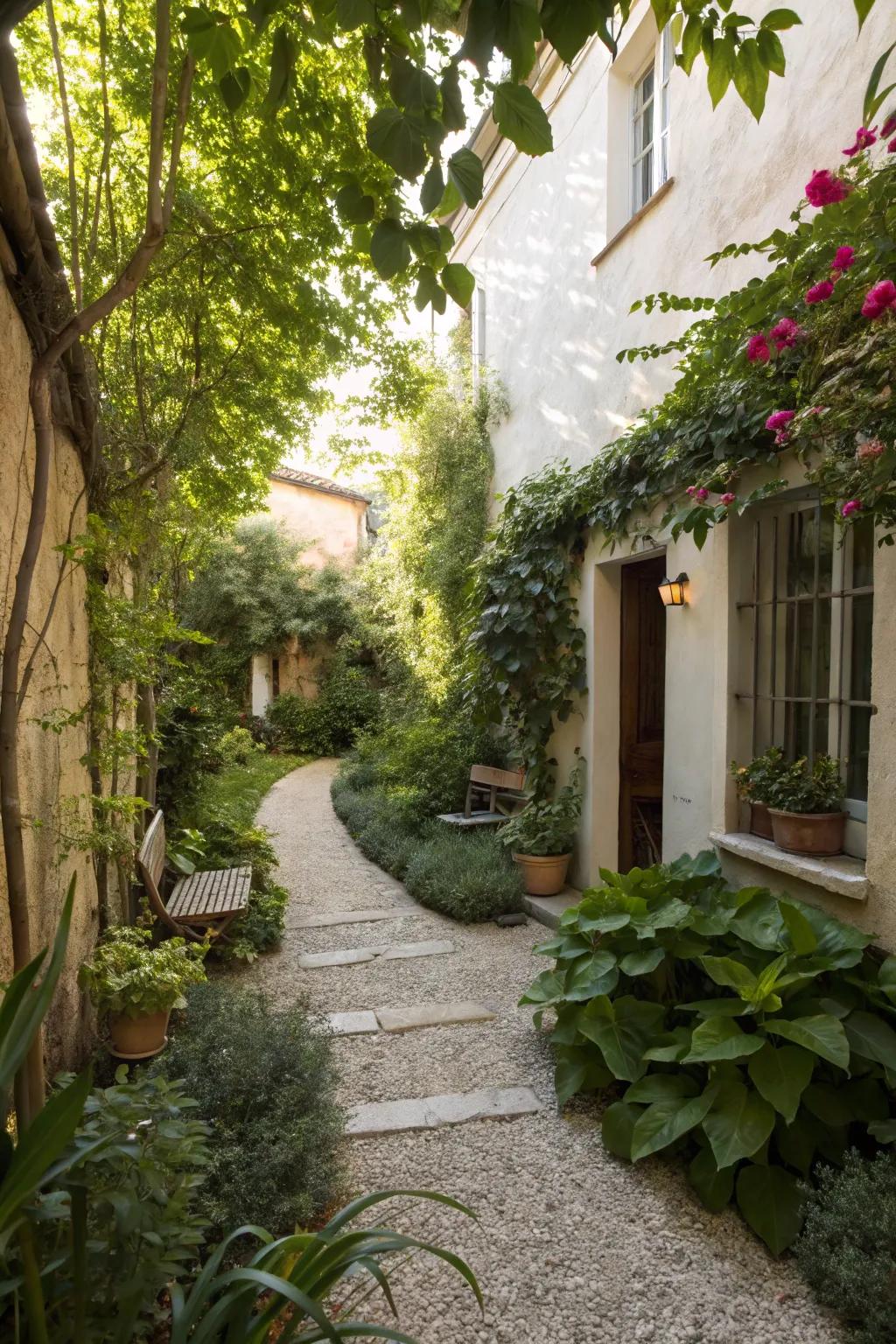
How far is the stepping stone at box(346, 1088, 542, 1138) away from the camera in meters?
2.68

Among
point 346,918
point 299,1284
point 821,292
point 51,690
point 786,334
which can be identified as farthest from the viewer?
point 346,918

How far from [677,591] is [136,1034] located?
3.18 m

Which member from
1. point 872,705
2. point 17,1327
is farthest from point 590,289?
point 17,1327

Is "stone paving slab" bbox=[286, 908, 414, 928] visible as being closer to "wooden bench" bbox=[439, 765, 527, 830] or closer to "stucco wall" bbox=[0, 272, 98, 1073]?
"wooden bench" bbox=[439, 765, 527, 830]

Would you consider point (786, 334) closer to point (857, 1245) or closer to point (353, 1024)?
point (857, 1245)

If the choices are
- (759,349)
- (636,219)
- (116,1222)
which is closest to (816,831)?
(759,349)

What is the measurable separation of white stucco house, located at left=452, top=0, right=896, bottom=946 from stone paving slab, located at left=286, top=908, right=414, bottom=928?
1.34 meters

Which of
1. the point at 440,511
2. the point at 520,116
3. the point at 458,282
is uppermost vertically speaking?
the point at 440,511

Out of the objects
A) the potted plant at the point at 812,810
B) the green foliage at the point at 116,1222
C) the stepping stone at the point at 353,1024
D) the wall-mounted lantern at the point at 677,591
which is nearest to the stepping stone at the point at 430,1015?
the stepping stone at the point at 353,1024

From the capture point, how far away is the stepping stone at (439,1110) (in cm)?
268

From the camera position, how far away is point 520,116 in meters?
1.14

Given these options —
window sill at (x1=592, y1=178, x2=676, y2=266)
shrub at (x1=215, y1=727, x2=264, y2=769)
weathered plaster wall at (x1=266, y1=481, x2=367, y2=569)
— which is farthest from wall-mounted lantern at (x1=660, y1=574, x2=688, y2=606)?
weathered plaster wall at (x1=266, y1=481, x2=367, y2=569)

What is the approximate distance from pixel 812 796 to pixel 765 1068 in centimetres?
109

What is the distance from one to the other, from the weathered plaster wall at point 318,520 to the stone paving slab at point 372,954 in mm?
11907
